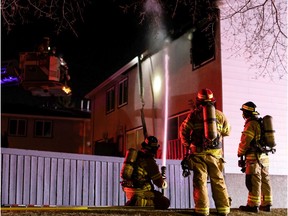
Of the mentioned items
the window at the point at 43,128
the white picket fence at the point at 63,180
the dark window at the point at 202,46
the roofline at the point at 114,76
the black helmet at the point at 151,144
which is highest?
the roofline at the point at 114,76

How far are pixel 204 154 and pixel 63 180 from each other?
4.96m

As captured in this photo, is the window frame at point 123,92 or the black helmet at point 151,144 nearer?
the black helmet at point 151,144

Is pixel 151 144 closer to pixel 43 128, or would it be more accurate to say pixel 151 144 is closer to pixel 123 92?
pixel 123 92

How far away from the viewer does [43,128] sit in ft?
111

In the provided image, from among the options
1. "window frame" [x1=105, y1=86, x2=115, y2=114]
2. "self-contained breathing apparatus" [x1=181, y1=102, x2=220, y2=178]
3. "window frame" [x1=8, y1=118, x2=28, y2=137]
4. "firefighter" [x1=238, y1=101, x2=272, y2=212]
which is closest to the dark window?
"firefighter" [x1=238, y1=101, x2=272, y2=212]

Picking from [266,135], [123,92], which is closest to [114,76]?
[123,92]

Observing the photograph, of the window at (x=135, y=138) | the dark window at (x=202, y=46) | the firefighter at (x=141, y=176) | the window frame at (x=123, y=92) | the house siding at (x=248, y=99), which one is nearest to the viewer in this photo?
the firefighter at (x=141, y=176)

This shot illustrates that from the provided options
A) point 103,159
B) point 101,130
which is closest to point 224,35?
point 103,159

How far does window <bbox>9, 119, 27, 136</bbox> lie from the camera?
3359 centimetres

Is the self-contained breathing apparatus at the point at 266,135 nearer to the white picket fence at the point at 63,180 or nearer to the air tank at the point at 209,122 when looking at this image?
the air tank at the point at 209,122

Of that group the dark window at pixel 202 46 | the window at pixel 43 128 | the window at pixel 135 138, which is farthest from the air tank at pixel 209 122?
the window at pixel 43 128

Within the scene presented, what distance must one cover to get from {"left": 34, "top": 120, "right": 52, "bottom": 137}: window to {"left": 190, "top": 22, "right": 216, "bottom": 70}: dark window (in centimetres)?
2096

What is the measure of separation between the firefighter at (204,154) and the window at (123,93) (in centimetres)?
1360

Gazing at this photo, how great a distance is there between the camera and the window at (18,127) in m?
33.6
